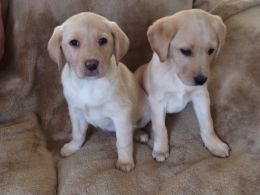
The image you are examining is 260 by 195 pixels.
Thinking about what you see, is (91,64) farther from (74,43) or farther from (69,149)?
(69,149)

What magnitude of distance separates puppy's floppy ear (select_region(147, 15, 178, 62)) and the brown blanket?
0.42m

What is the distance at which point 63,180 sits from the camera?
177 centimetres

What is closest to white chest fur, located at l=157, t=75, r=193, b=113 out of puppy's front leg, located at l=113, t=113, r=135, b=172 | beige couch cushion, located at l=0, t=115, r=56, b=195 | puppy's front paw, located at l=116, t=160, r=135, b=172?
puppy's front leg, located at l=113, t=113, r=135, b=172

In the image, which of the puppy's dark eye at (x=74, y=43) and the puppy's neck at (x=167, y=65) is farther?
the puppy's neck at (x=167, y=65)

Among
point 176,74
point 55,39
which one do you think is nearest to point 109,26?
point 55,39

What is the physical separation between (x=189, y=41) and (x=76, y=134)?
71cm

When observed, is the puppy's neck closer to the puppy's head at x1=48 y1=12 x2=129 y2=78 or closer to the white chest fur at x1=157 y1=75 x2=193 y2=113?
the white chest fur at x1=157 y1=75 x2=193 y2=113

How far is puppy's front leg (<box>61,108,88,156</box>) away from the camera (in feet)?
6.51

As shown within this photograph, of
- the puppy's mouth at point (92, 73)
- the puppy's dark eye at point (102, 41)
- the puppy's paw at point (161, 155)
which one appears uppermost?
the puppy's dark eye at point (102, 41)

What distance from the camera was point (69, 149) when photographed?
2.00 meters

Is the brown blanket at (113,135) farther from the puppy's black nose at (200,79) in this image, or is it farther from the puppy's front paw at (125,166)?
the puppy's black nose at (200,79)

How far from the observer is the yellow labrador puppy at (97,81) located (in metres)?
1.68

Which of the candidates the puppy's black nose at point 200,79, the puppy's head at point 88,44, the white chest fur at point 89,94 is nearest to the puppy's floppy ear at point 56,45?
the puppy's head at point 88,44

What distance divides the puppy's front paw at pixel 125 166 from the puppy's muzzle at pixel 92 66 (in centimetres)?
44
